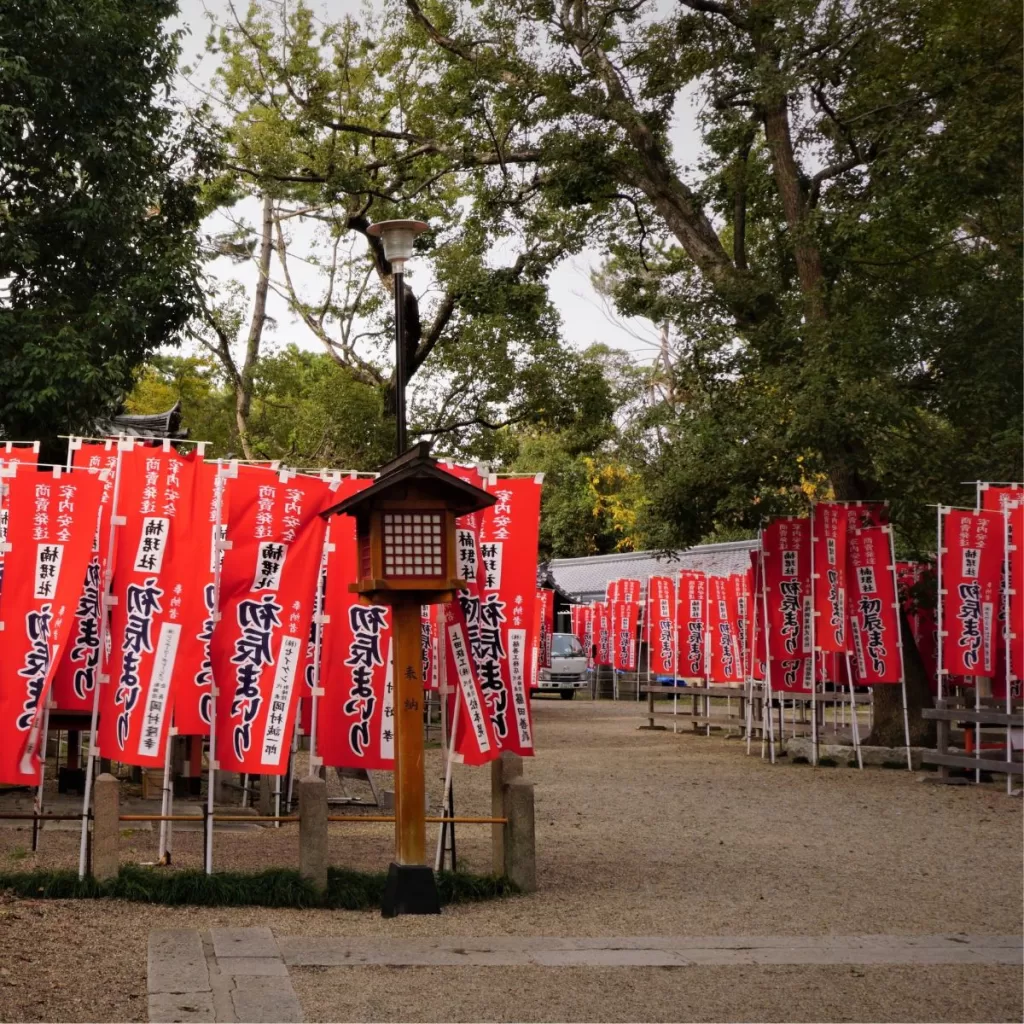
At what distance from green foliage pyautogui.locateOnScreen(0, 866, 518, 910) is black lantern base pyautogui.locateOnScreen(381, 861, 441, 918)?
34 centimetres

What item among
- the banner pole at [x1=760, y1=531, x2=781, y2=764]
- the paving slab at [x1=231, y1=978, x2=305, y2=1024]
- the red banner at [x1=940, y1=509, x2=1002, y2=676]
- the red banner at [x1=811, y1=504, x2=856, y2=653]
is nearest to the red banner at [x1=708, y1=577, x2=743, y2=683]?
the banner pole at [x1=760, y1=531, x2=781, y2=764]

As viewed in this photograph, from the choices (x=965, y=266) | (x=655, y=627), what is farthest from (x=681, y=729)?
(x=965, y=266)

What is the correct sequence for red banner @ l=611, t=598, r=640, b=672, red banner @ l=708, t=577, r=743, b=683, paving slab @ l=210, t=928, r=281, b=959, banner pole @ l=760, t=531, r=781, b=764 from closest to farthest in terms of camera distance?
paving slab @ l=210, t=928, r=281, b=959 → banner pole @ l=760, t=531, r=781, b=764 → red banner @ l=708, t=577, r=743, b=683 → red banner @ l=611, t=598, r=640, b=672

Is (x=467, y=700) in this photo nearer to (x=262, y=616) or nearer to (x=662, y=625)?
(x=262, y=616)

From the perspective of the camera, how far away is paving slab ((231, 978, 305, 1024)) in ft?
17.0

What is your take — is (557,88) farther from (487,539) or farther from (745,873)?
(745,873)

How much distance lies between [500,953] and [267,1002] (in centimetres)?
144

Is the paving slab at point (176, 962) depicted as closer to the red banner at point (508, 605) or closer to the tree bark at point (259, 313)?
the red banner at point (508, 605)

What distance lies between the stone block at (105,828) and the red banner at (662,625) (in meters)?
16.8

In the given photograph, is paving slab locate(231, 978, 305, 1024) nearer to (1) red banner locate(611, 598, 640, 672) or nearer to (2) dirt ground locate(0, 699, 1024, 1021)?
(2) dirt ground locate(0, 699, 1024, 1021)

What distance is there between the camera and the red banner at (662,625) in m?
24.0

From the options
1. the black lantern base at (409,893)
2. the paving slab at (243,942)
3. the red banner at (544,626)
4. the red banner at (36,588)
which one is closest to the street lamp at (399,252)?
the red banner at (36,588)

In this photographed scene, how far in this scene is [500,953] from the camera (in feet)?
21.2

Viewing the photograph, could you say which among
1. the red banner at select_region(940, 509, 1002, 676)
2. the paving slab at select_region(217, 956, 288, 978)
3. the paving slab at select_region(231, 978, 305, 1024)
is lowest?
the paving slab at select_region(217, 956, 288, 978)
